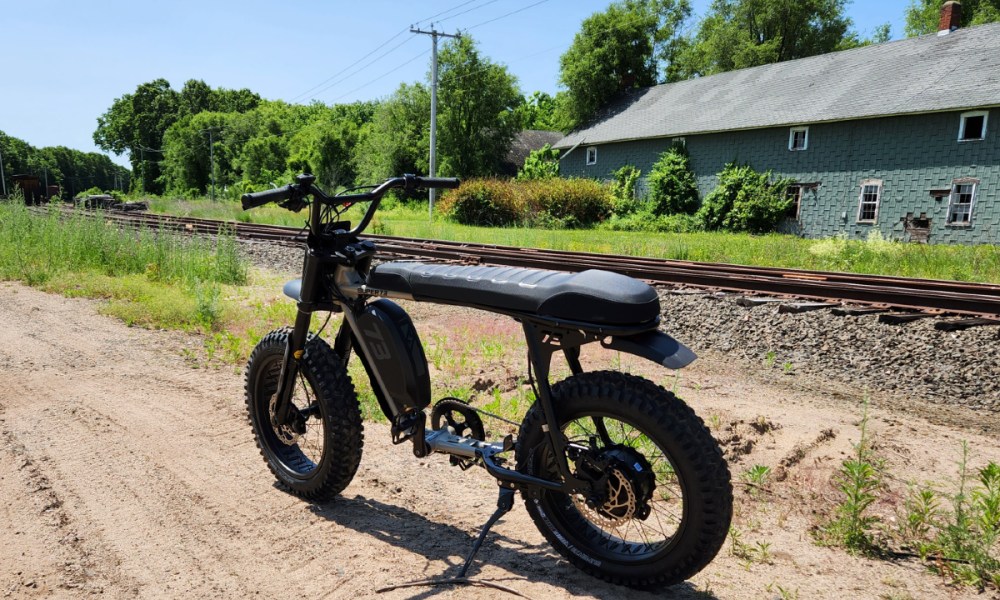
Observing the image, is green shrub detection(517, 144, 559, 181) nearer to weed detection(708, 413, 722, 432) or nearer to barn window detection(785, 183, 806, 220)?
barn window detection(785, 183, 806, 220)

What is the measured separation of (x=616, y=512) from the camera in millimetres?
2559

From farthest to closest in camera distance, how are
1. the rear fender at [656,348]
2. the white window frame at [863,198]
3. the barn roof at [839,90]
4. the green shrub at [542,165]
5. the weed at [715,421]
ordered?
the green shrub at [542,165], the white window frame at [863,198], the barn roof at [839,90], the weed at [715,421], the rear fender at [656,348]

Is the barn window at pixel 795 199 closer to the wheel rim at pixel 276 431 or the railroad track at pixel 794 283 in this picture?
the railroad track at pixel 794 283

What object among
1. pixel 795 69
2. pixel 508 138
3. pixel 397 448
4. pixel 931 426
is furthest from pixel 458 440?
pixel 508 138

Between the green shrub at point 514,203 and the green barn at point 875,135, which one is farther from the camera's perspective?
the green shrub at point 514,203

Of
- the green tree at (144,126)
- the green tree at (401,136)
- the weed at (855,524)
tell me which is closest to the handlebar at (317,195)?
the weed at (855,524)

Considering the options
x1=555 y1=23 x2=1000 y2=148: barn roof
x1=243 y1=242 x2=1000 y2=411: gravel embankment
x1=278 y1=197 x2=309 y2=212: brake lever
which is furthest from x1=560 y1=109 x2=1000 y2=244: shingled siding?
x1=278 y1=197 x2=309 y2=212: brake lever

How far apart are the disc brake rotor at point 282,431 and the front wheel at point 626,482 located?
158cm

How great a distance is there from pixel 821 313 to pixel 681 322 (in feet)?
5.03

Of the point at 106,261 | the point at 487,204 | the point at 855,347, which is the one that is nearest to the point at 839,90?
the point at 487,204

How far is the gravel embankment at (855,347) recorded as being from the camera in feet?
19.0

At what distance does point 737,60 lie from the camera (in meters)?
51.9

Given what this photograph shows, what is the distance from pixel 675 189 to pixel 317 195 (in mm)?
30978

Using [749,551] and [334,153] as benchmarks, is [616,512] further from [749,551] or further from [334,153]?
[334,153]
